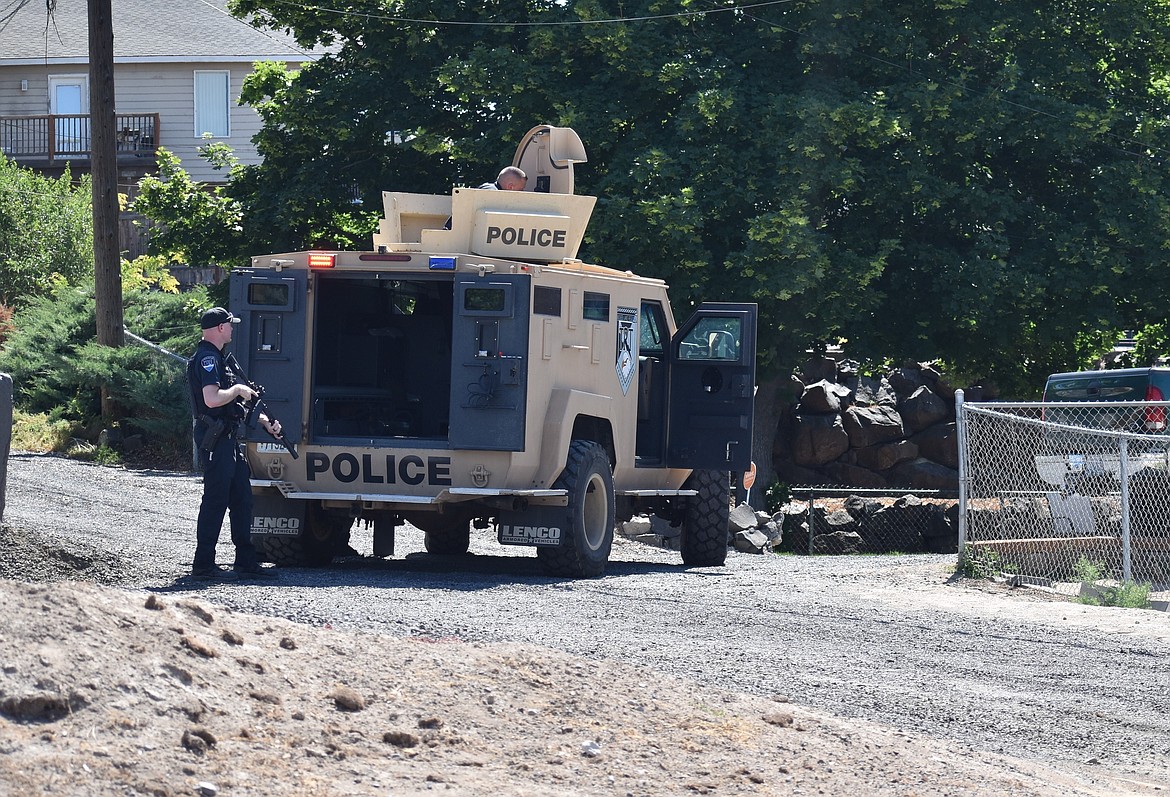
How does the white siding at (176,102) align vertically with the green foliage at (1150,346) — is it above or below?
above

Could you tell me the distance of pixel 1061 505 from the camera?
15.8 meters

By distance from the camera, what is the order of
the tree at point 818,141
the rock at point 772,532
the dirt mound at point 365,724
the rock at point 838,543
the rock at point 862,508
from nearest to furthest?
1. the dirt mound at point 365,724
2. the rock at point 772,532
3. the tree at point 818,141
4. the rock at point 838,543
5. the rock at point 862,508

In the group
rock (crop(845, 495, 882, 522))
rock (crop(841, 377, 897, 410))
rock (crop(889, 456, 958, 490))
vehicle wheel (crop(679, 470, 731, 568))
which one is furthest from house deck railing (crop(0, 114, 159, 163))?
vehicle wheel (crop(679, 470, 731, 568))

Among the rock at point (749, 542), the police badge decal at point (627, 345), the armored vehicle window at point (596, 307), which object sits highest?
the armored vehicle window at point (596, 307)

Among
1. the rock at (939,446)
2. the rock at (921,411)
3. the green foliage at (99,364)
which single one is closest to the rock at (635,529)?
the green foliage at (99,364)

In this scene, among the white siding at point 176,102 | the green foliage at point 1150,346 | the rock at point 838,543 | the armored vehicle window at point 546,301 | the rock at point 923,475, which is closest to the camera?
the armored vehicle window at point 546,301

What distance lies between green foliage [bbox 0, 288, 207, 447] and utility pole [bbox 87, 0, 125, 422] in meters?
0.53

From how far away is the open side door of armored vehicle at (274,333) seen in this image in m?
11.8

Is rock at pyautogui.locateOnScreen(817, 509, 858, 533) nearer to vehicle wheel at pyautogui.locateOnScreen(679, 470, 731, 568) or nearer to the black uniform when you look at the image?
vehicle wheel at pyautogui.locateOnScreen(679, 470, 731, 568)

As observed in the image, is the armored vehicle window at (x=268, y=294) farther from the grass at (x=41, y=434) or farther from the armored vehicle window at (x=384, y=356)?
the grass at (x=41, y=434)

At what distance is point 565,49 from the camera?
21.3 metres

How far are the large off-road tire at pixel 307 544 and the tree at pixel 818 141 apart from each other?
781 cm

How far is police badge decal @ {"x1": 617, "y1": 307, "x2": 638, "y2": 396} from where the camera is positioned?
13.1 meters

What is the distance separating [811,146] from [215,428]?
11.2 metres
